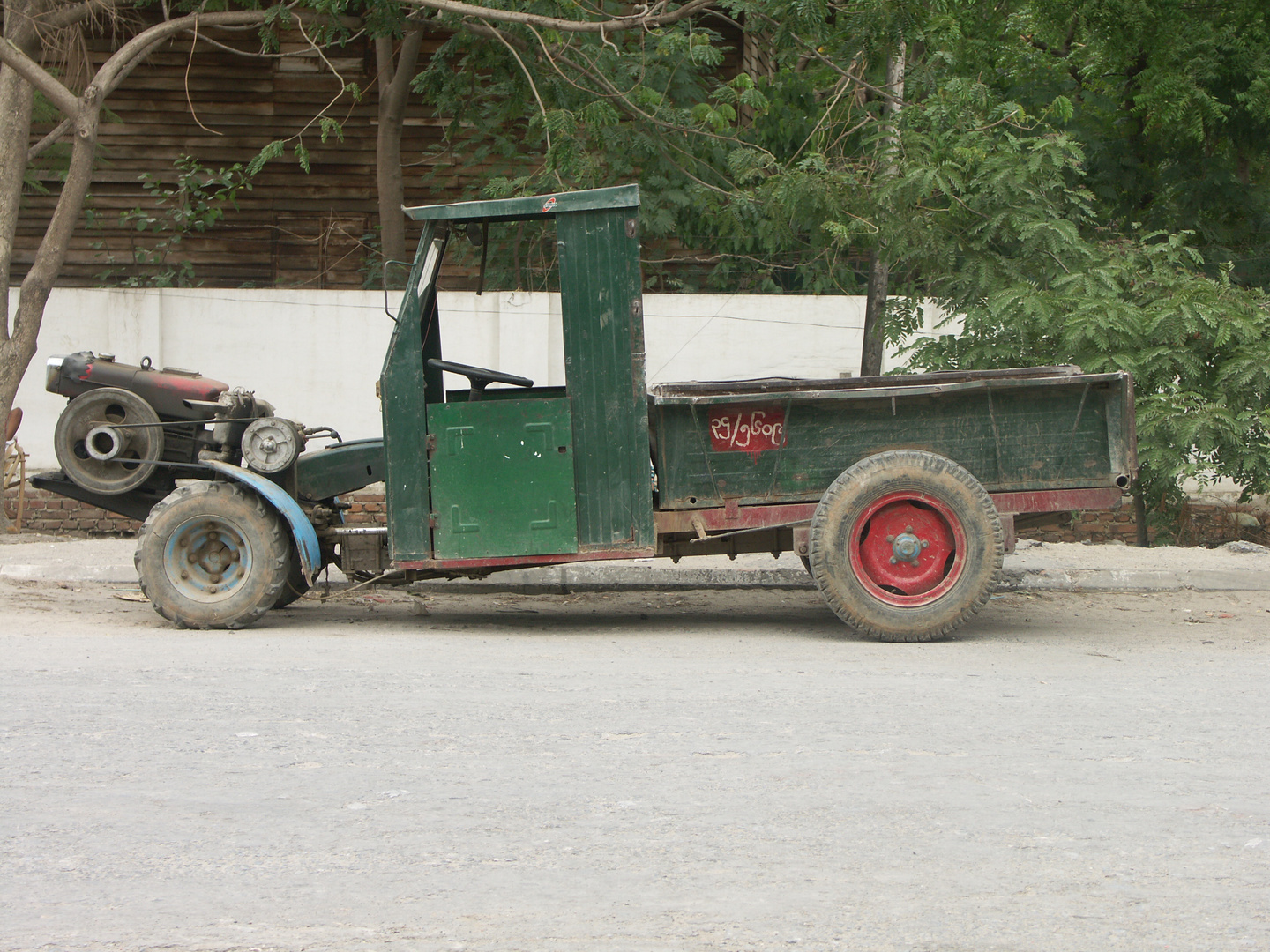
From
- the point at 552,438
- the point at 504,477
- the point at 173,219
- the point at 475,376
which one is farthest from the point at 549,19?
the point at 173,219

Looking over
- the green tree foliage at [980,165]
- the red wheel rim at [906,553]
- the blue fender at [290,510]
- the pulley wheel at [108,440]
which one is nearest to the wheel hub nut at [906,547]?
the red wheel rim at [906,553]

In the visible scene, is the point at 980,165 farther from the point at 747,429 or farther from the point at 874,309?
the point at 747,429

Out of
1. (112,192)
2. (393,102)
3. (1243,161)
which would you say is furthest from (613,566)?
(112,192)

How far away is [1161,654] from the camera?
621 centimetres

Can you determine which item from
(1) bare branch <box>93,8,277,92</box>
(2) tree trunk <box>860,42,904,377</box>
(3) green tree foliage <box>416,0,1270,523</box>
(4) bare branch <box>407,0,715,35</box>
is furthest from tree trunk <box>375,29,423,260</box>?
(2) tree trunk <box>860,42,904,377</box>

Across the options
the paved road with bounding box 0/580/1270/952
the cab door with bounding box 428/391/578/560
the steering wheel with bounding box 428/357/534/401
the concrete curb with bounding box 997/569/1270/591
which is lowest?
the paved road with bounding box 0/580/1270/952

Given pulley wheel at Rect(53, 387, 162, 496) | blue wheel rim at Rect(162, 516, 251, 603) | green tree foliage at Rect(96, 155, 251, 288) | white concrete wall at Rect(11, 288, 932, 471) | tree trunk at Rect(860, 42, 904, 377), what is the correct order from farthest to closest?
1. green tree foliage at Rect(96, 155, 251, 288)
2. white concrete wall at Rect(11, 288, 932, 471)
3. tree trunk at Rect(860, 42, 904, 377)
4. pulley wheel at Rect(53, 387, 162, 496)
5. blue wheel rim at Rect(162, 516, 251, 603)

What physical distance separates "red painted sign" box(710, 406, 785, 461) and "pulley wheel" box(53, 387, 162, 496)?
3281 millimetres

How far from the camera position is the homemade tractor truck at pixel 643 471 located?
6.43 metres

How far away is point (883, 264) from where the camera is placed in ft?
34.7

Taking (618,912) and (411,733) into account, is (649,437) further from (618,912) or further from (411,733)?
(618,912)

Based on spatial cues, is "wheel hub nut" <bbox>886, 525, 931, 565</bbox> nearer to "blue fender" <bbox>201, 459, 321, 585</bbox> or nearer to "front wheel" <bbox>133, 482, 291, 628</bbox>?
"blue fender" <bbox>201, 459, 321, 585</bbox>

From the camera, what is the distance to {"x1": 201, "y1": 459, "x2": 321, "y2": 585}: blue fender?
6.66 metres

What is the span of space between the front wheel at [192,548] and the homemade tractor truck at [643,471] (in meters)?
0.01
